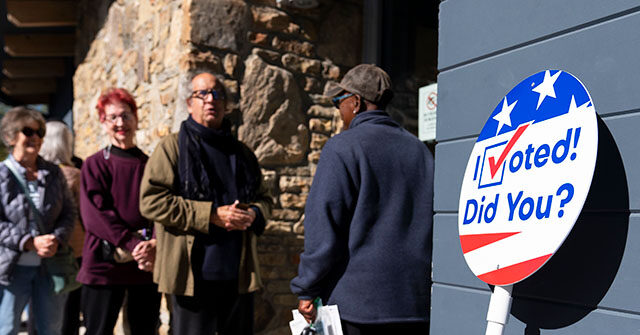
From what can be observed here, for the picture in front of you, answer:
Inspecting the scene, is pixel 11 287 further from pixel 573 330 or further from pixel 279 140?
pixel 573 330

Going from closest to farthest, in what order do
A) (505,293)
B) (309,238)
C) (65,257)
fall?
(505,293) → (309,238) → (65,257)

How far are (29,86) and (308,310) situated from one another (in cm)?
1088

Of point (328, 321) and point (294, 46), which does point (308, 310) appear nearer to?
point (328, 321)

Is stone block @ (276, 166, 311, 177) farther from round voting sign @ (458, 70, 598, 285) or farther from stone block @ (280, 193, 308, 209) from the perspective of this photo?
round voting sign @ (458, 70, 598, 285)

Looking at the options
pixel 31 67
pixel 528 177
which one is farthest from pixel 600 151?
pixel 31 67

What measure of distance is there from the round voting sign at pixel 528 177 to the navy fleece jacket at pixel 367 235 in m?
0.62

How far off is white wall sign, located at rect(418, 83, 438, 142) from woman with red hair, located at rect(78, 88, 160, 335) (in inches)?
76.7

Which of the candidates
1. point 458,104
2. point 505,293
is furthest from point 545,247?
point 458,104

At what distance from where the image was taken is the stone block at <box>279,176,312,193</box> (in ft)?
13.7

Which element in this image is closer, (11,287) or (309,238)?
(309,238)

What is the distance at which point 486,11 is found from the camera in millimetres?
1659

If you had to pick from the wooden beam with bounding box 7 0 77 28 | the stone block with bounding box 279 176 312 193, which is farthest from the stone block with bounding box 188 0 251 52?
the wooden beam with bounding box 7 0 77 28

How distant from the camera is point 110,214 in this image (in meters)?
3.12

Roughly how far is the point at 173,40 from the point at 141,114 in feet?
2.82
